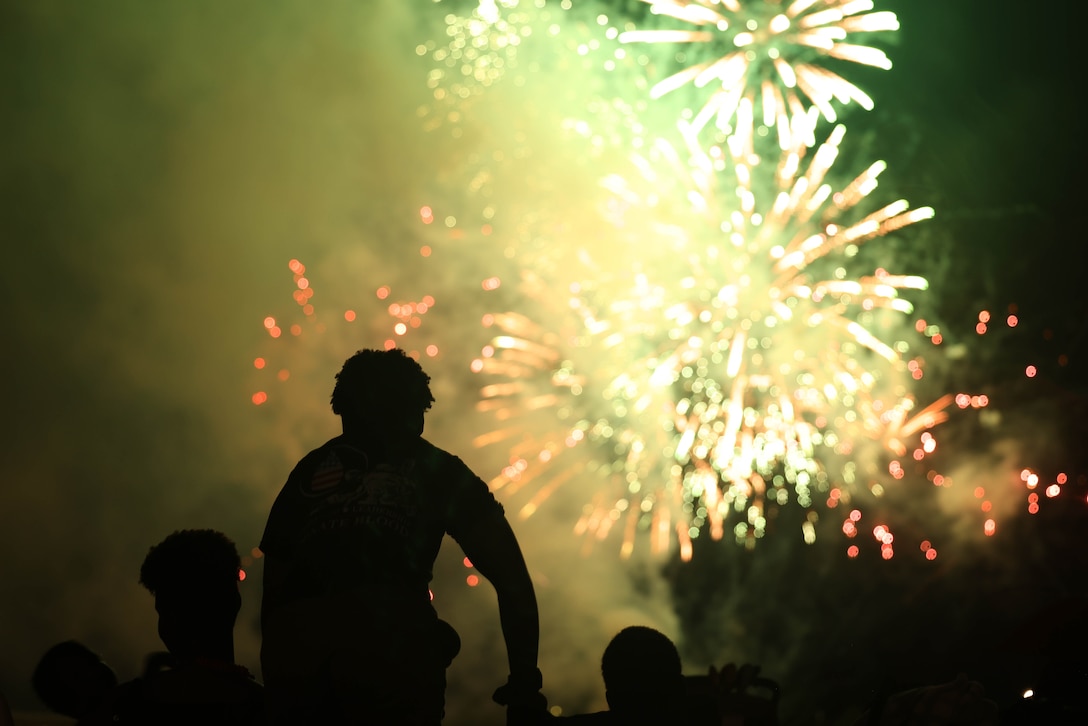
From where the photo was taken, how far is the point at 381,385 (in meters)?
3.06

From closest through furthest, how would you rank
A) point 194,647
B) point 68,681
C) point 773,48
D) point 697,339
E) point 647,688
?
point 194,647 < point 647,688 < point 68,681 < point 773,48 < point 697,339

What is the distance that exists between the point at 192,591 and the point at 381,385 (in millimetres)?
793

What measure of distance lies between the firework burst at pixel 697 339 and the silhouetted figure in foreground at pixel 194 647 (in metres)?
9.39

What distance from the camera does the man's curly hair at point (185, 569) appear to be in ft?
9.47

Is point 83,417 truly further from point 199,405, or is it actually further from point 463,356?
point 463,356

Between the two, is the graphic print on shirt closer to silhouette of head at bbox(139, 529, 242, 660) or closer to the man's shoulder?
the man's shoulder

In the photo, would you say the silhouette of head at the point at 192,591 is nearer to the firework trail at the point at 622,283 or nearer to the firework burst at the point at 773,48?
the firework burst at the point at 773,48

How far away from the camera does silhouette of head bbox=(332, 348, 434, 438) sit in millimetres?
3031

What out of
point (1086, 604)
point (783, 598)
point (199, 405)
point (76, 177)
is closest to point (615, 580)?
point (783, 598)

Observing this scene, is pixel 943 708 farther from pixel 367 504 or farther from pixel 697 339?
pixel 697 339

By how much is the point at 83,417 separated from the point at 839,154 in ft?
30.5

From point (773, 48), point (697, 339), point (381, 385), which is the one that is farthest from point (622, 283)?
point (381, 385)

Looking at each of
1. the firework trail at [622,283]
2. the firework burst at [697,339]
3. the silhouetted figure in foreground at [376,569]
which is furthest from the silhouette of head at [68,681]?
the firework burst at [697,339]

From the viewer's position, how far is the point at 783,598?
61.6ft
